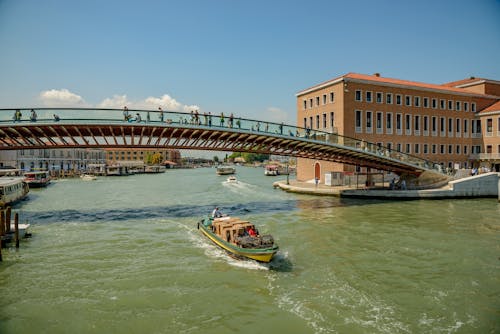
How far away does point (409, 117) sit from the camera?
43562 millimetres

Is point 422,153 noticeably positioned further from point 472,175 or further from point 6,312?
point 6,312

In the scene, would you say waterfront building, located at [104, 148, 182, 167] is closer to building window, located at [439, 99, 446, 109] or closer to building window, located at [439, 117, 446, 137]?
building window, located at [439, 117, 446, 137]

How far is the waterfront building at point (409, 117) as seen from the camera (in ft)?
133

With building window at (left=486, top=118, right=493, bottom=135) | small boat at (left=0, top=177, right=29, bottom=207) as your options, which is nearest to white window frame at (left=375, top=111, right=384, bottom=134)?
building window at (left=486, top=118, right=493, bottom=135)

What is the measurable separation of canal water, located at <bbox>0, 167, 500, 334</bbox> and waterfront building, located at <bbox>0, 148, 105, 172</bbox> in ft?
236

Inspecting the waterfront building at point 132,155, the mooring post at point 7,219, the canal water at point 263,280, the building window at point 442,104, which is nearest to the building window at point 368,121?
the building window at point 442,104

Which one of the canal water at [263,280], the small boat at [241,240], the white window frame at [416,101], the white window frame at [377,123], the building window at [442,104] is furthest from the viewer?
the building window at [442,104]

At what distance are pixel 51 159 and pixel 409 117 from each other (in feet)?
302

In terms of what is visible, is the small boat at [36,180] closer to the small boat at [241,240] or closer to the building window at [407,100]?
the small boat at [241,240]

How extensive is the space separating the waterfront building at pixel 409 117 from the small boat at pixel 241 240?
26.6m

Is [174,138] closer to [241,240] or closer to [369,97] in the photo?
[241,240]

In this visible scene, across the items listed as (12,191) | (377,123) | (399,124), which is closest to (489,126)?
(399,124)

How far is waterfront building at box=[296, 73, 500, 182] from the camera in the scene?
1596 inches

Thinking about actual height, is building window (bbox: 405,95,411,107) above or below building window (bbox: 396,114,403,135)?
above
